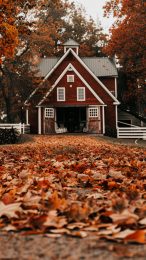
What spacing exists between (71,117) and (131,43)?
36.2 feet

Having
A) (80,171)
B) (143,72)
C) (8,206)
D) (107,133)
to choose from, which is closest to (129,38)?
(143,72)

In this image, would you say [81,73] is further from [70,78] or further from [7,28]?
[7,28]

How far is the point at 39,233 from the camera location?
2289 mm

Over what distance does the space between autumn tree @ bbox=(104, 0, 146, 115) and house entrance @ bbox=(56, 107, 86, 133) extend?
30.2 feet

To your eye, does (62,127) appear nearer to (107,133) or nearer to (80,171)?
(107,133)

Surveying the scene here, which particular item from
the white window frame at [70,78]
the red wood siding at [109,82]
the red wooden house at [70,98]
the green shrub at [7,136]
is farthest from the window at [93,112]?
the green shrub at [7,136]

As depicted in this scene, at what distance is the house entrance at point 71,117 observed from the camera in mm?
39594

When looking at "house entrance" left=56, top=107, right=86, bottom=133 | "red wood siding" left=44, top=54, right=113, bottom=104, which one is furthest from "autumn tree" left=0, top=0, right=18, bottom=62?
"house entrance" left=56, top=107, right=86, bottom=133

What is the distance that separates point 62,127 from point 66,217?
35.4m

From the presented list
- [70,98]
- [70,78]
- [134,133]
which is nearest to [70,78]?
[70,78]

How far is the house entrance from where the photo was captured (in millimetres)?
39594

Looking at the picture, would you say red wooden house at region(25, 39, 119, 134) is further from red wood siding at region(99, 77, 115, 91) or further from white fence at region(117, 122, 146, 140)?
red wood siding at region(99, 77, 115, 91)

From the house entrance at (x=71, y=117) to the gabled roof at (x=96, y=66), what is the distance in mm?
4986

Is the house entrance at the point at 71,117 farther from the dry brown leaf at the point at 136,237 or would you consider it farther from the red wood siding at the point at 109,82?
the dry brown leaf at the point at 136,237
